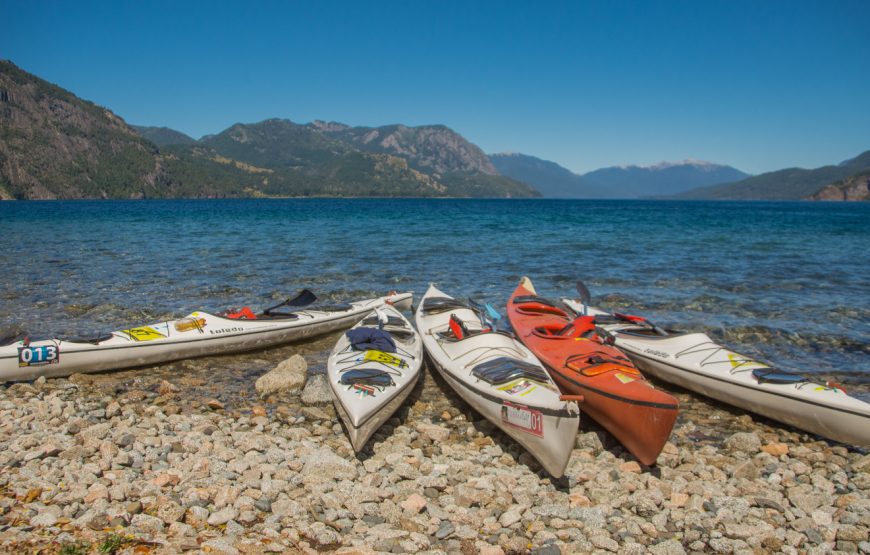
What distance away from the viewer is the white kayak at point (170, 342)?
24.7 feet

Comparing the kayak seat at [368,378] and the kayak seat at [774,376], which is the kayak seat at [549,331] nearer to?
the kayak seat at [774,376]

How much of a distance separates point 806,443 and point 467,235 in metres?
29.4

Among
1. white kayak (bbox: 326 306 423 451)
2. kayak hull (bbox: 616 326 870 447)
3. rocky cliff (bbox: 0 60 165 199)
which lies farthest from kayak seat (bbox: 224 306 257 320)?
rocky cliff (bbox: 0 60 165 199)

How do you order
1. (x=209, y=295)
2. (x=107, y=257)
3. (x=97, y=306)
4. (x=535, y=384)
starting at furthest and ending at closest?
(x=107, y=257), (x=209, y=295), (x=97, y=306), (x=535, y=384)

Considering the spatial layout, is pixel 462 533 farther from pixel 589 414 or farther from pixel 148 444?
pixel 148 444

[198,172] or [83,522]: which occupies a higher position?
[198,172]

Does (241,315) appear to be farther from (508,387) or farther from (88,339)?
(508,387)

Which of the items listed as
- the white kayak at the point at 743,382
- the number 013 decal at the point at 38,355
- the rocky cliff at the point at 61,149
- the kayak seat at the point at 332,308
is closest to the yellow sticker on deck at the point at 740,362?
the white kayak at the point at 743,382

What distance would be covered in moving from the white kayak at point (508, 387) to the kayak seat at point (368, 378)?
1.04 meters

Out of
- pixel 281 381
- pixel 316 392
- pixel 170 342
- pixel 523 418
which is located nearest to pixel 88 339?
pixel 170 342

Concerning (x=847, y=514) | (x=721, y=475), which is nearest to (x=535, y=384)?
(x=721, y=475)

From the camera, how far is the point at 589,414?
6398mm

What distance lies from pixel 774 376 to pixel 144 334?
9.78 m

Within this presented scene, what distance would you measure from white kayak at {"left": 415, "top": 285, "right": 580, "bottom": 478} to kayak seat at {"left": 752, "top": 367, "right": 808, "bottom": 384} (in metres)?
2.94
